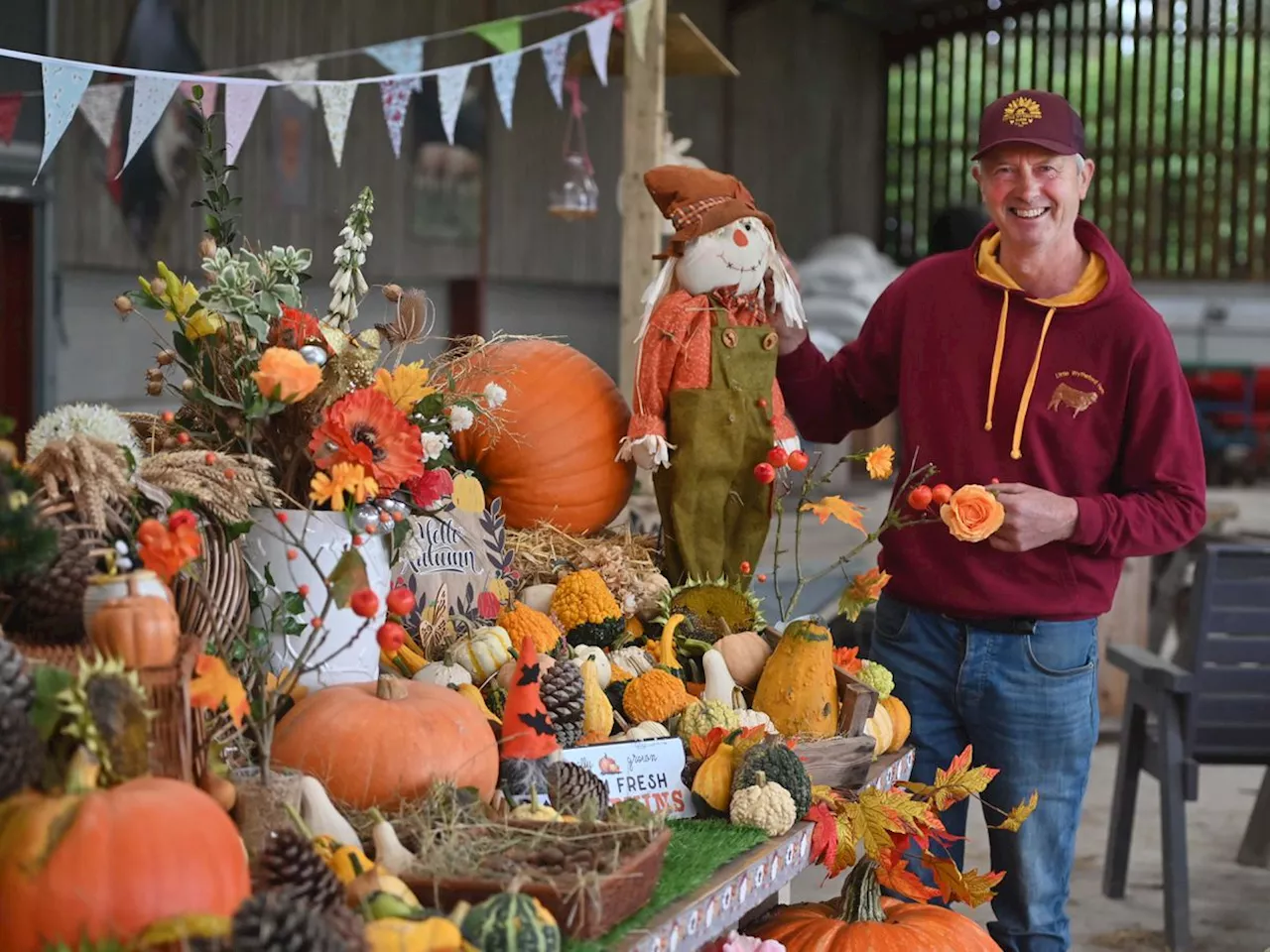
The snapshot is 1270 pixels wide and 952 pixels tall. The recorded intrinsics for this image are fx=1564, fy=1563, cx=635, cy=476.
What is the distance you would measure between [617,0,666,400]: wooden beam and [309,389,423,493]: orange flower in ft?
11.4

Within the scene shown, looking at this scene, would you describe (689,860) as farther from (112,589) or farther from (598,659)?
(112,589)

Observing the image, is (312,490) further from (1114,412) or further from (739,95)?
(739,95)

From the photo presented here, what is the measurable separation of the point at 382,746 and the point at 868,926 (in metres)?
0.89

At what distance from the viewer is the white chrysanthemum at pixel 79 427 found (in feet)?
5.31

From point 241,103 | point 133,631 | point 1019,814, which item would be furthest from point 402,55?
point 133,631

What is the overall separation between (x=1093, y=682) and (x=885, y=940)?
0.62 m

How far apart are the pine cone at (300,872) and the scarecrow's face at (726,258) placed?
135 centimetres

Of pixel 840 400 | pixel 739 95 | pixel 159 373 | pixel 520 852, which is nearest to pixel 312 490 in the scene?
pixel 159 373

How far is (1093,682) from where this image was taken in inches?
99.3

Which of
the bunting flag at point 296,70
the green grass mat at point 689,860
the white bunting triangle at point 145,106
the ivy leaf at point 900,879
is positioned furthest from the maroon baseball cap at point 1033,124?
the bunting flag at point 296,70

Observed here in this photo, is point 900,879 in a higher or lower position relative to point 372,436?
lower

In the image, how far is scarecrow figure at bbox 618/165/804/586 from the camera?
2.42 metres

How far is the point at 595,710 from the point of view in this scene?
1931 mm

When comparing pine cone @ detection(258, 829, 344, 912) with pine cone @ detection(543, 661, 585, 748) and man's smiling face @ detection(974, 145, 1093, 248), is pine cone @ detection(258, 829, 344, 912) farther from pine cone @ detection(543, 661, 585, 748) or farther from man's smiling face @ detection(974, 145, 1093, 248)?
man's smiling face @ detection(974, 145, 1093, 248)
